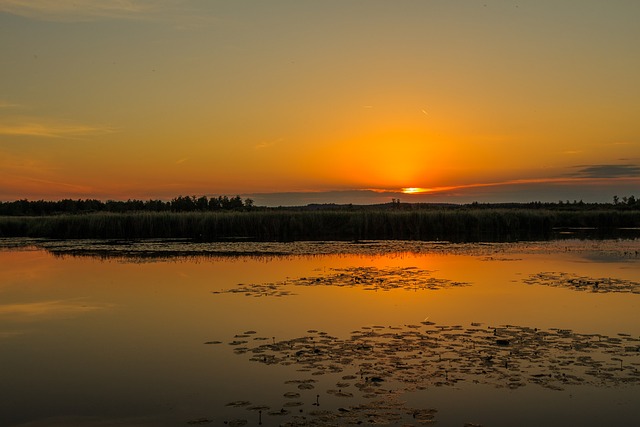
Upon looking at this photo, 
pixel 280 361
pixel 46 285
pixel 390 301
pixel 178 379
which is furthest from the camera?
pixel 46 285

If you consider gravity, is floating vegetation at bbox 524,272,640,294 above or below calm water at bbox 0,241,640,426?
above

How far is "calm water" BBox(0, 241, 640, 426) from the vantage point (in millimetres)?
6832

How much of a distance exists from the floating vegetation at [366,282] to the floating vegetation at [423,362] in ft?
16.5

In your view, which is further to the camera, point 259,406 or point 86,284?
point 86,284

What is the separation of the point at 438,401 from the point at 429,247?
23.6 metres

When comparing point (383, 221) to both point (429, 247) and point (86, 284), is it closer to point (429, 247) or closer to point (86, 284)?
point (429, 247)

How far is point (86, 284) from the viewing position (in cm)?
1777

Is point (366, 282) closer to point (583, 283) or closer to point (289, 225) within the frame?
point (583, 283)

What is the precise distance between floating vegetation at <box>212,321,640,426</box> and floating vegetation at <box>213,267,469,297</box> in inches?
198

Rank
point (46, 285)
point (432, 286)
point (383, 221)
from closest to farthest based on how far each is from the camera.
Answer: point (432, 286), point (46, 285), point (383, 221)

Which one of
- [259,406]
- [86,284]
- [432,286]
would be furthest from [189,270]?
[259,406]

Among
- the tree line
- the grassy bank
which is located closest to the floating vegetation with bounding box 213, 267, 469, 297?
the grassy bank

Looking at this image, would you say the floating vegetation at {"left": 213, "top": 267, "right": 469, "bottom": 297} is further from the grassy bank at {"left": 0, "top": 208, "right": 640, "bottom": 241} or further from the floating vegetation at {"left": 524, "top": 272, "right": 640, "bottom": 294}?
the grassy bank at {"left": 0, "top": 208, "right": 640, "bottom": 241}

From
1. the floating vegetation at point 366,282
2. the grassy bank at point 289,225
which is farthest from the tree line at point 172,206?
the floating vegetation at point 366,282
